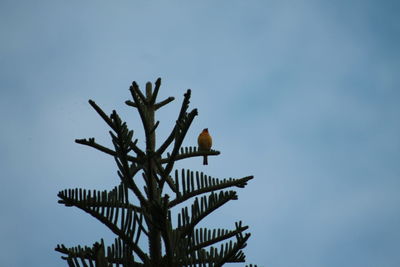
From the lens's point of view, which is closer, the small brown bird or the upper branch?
the upper branch

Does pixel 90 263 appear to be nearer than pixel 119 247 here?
Yes

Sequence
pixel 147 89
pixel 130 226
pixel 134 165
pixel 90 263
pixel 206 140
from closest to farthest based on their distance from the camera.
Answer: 1. pixel 90 263
2. pixel 130 226
3. pixel 134 165
4. pixel 147 89
5. pixel 206 140

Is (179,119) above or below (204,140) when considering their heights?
below

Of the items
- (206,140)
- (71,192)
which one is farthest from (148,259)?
(206,140)

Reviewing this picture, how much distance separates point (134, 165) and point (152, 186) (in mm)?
596

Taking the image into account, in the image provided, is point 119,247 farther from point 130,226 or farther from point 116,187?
point 116,187

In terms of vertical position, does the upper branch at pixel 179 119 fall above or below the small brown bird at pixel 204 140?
below

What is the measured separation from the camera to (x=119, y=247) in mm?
4824

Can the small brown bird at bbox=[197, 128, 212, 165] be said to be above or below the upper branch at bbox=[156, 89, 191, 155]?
above

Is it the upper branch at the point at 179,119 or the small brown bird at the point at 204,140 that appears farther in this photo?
the small brown bird at the point at 204,140

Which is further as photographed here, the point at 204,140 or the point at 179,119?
the point at 204,140

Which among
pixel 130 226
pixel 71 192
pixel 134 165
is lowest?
pixel 130 226

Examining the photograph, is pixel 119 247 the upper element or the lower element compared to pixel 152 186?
lower

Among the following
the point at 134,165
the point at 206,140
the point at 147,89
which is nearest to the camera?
the point at 134,165
